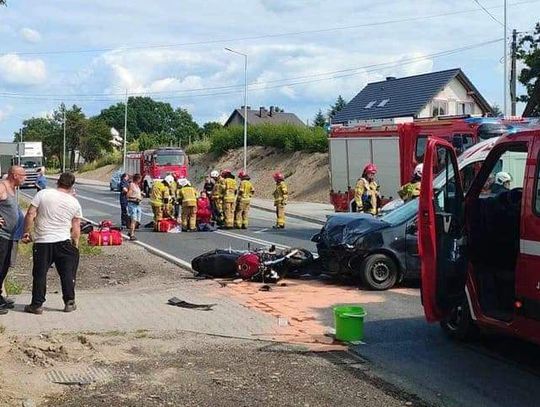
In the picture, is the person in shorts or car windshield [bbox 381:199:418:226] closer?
car windshield [bbox 381:199:418:226]

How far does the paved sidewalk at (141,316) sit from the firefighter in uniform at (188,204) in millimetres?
10498

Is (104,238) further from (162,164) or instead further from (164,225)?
(162,164)

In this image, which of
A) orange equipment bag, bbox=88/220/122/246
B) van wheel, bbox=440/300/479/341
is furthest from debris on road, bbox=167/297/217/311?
orange equipment bag, bbox=88/220/122/246

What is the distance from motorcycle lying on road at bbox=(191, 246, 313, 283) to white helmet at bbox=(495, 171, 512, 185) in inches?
165

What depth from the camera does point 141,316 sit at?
29.4ft

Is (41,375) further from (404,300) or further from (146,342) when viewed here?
(404,300)

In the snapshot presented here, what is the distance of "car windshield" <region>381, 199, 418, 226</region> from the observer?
1102 centimetres

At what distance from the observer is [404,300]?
1018 centimetres

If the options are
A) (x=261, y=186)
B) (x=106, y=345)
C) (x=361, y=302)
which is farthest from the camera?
(x=261, y=186)

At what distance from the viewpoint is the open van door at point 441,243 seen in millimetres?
6715

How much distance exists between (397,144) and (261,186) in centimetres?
3009

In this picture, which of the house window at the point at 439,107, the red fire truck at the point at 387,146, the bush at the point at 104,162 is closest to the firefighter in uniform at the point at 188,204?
the red fire truck at the point at 387,146

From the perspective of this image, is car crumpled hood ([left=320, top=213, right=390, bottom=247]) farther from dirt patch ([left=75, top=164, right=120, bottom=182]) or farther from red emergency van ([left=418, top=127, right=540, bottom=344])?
dirt patch ([left=75, top=164, right=120, bottom=182])

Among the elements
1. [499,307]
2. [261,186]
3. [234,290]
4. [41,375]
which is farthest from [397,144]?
[261,186]
